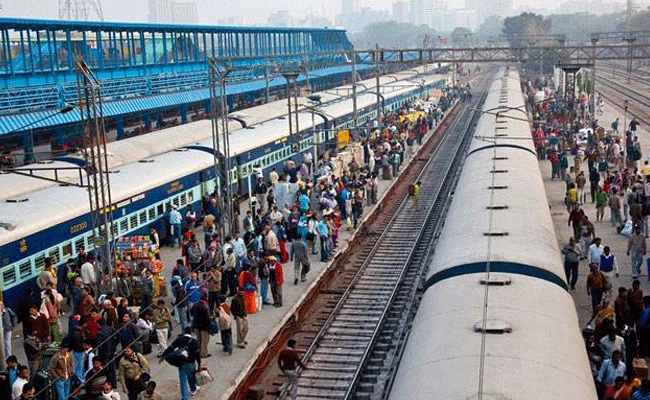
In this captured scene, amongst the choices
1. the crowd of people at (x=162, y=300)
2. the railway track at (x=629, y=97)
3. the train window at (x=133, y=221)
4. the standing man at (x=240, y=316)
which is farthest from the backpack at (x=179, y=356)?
the railway track at (x=629, y=97)

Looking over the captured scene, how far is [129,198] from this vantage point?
21562mm

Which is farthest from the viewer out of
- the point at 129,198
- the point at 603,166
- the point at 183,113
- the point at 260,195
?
the point at 183,113

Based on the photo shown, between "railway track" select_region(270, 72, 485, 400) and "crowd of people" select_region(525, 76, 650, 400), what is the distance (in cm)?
367

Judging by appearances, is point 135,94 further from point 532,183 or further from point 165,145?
point 532,183

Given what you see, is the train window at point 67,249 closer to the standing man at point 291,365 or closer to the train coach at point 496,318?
the standing man at point 291,365

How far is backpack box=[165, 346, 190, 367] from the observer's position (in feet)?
42.1

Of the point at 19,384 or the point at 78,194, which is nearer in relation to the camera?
the point at 19,384

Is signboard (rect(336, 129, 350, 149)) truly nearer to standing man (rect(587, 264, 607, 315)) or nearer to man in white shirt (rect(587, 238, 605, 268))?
man in white shirt (rect(587, 238, 605, 268))

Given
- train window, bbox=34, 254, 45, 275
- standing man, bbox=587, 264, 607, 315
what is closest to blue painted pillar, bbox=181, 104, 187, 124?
train window, bbox=34, 254, 45, 275

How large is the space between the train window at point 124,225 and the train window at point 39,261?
11.0ft

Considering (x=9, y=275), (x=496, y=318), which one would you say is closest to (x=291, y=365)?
(x=496, y=318)

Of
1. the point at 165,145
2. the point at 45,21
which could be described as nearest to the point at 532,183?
the point at 165,145

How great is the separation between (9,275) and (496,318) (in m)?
10.9

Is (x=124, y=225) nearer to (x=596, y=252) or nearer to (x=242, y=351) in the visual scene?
(x=242, y=351)
